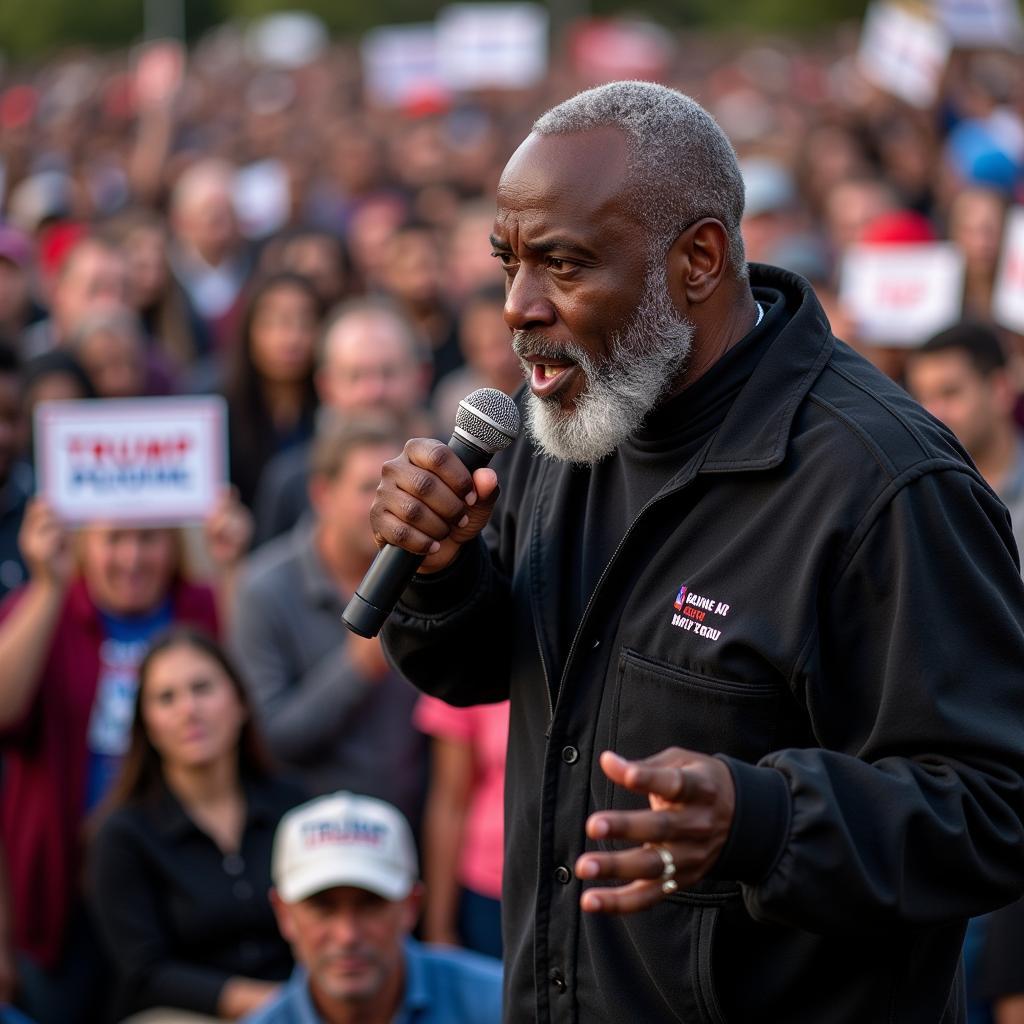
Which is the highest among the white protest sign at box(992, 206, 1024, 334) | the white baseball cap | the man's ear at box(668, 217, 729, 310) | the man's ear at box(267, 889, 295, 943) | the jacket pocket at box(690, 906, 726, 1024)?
the white protest sign at box(992, 206, 1024, 334)

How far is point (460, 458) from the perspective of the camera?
8.29 feet

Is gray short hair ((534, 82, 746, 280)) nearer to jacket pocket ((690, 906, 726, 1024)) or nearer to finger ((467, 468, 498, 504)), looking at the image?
finger ((467, 468, 498, 504))

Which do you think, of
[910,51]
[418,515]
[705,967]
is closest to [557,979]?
[705,967]

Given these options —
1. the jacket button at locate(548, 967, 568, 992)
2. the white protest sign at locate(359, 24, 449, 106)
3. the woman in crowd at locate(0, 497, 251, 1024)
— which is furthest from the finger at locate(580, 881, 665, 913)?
the white protest sign at locate(359, 24, 449, 106)

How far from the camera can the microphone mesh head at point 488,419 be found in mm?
2580

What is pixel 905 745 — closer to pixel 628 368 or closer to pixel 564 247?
pixel 628 368

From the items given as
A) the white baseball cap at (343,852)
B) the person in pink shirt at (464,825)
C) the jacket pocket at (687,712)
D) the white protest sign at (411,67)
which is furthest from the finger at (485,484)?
the white protest sign at (411,67)

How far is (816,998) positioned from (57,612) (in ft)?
10.8

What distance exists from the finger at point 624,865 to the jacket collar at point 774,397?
59cm

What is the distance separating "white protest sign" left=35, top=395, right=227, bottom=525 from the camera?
5.50 meters

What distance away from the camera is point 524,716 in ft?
8.66

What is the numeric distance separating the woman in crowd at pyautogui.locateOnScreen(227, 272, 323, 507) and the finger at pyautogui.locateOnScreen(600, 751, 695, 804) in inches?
207

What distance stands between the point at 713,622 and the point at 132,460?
143 inches

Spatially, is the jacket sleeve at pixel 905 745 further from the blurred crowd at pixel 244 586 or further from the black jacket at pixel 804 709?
the blurred crowd at pixel 244 586
